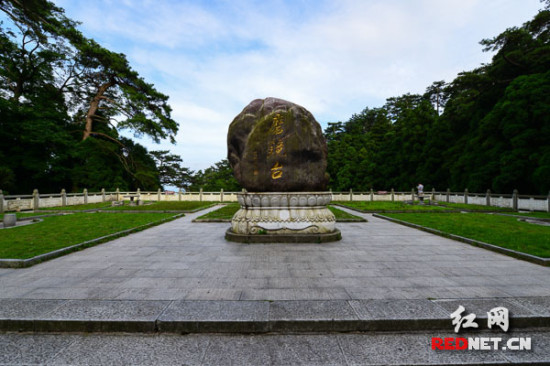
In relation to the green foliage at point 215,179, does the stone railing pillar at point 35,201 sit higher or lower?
lower

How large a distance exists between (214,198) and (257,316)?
26.1m

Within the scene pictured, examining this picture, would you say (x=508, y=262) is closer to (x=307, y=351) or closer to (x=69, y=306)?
(x=307, y=351)

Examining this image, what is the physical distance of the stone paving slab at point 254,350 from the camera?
2266mm

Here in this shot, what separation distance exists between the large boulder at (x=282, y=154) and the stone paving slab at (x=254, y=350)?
4.65 meters

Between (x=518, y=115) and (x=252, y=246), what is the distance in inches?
875

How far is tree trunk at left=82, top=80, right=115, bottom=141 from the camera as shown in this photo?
26984mm

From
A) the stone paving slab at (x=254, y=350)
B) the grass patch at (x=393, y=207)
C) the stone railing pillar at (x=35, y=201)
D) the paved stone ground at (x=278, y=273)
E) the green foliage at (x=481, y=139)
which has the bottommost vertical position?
the stone paving slab at (x=254, y=350)

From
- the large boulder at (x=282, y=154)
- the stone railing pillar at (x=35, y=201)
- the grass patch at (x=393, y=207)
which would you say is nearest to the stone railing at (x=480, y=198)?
the grass patch at (x=393, y=207)

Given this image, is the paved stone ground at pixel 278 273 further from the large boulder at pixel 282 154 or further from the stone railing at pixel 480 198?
→ the stone railing at pixel 480 198

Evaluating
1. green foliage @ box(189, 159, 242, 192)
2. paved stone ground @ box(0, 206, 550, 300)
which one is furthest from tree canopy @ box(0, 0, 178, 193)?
paved stone ground @ box(0, 206, 550, 300)

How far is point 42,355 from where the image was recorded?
2.38 meters

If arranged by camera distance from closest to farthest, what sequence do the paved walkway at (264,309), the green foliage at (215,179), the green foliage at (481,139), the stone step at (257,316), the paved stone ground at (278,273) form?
1. the paved walkway at (264,309)
2. the stone step at (257,316)
3. the paved stone ground at (278,273)
4. the green foliage at (481,139)
5. the green foliage at (215,179)

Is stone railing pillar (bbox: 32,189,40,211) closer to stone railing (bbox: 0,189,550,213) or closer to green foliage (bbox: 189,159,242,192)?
stone railing (bbox: 0,189,550,213)

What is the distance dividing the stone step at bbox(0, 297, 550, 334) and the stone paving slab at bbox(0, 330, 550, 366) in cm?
8
